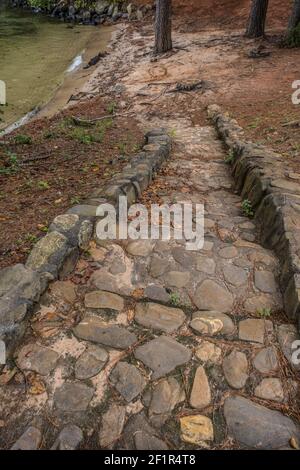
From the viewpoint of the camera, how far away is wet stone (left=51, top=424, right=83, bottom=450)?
69.7 inches

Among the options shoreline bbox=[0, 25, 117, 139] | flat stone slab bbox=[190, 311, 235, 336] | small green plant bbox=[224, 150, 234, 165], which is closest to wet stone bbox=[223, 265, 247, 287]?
flat stone slab bbox=[190, 311, 235, 336]

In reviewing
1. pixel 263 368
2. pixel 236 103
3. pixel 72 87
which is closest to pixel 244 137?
pixel 236 103

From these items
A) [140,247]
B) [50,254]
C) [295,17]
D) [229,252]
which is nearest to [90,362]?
[50,254]

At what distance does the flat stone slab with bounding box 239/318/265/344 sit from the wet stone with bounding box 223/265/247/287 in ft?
1.36

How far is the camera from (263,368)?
219 centimetres

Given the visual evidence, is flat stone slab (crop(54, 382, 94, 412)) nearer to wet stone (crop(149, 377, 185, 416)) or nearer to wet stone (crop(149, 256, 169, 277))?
wet stone (crop(149, 377, 185, 416))

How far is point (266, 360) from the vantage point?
2234 millimetres

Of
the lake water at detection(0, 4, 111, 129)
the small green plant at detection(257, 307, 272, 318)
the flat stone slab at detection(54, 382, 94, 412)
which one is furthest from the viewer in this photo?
the lake water at detection(0, 4, 111, 129)

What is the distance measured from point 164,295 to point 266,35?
12.5 metres

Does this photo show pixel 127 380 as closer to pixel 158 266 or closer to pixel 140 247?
pixel 158 266

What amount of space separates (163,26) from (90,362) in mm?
12302

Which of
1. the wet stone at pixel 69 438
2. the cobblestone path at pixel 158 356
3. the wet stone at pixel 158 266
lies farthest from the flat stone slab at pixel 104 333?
the wet stone at pixel 158 266

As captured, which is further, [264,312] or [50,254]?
[50,254]

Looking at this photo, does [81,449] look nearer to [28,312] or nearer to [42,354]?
[42,354]
